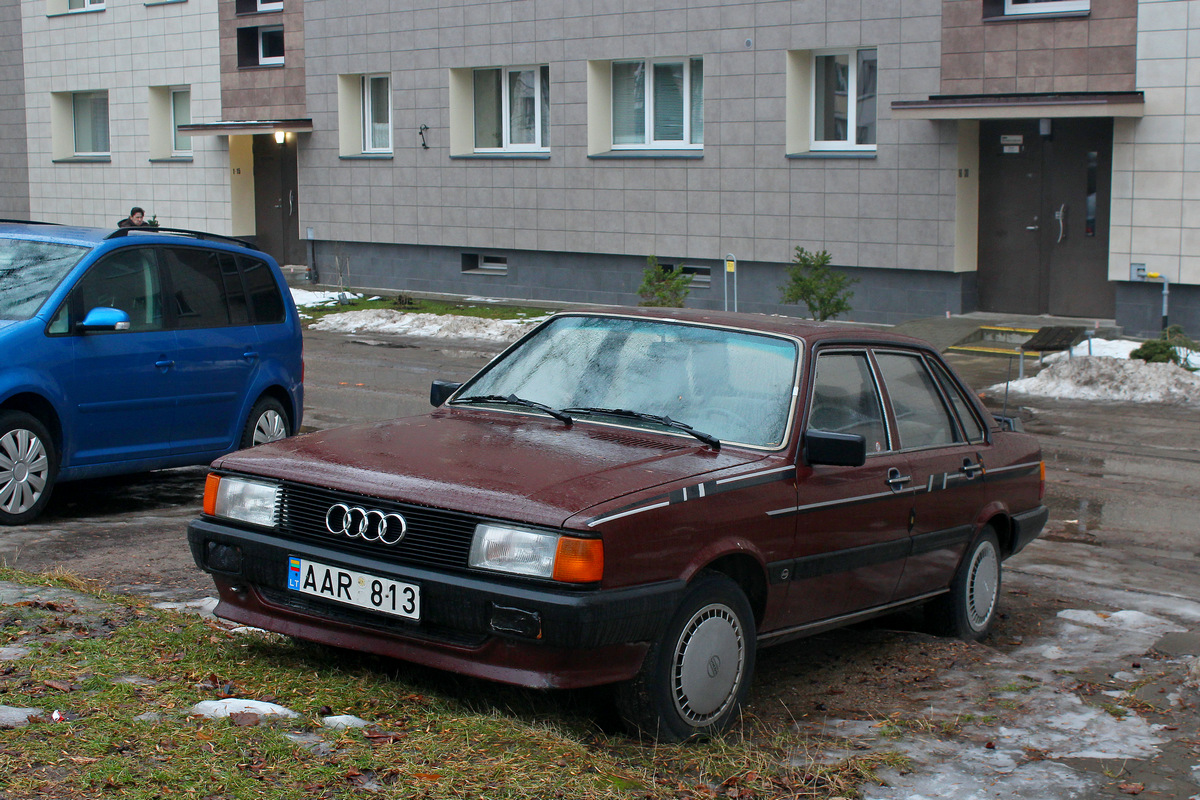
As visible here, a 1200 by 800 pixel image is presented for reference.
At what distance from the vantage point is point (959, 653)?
6207mm

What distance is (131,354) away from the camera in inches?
328

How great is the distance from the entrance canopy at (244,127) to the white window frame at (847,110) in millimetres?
11195

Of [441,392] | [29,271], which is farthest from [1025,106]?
[441,392]

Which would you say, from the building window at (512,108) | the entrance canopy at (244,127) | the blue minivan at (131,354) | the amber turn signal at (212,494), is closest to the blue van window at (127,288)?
the blue minivan at (131,354)

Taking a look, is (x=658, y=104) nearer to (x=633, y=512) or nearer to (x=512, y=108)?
(x=512, y=108)

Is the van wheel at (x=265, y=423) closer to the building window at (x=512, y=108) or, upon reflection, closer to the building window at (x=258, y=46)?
the building window at (x=512, y=108)

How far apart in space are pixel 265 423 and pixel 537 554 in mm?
5557

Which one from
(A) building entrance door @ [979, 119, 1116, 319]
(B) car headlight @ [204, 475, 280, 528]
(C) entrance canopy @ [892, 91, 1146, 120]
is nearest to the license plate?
(B) car headlight @ [204, 475, 280, 528]

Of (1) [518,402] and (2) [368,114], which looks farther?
(2) [368,114]

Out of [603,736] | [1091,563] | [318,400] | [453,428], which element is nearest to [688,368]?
[453,428]

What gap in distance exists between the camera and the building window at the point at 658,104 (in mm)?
22047

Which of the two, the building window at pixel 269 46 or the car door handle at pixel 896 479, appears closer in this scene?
the car door handle at pixel 896 479

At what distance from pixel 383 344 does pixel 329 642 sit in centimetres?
1467

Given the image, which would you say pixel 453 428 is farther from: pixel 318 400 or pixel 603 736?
pixel 318 400
